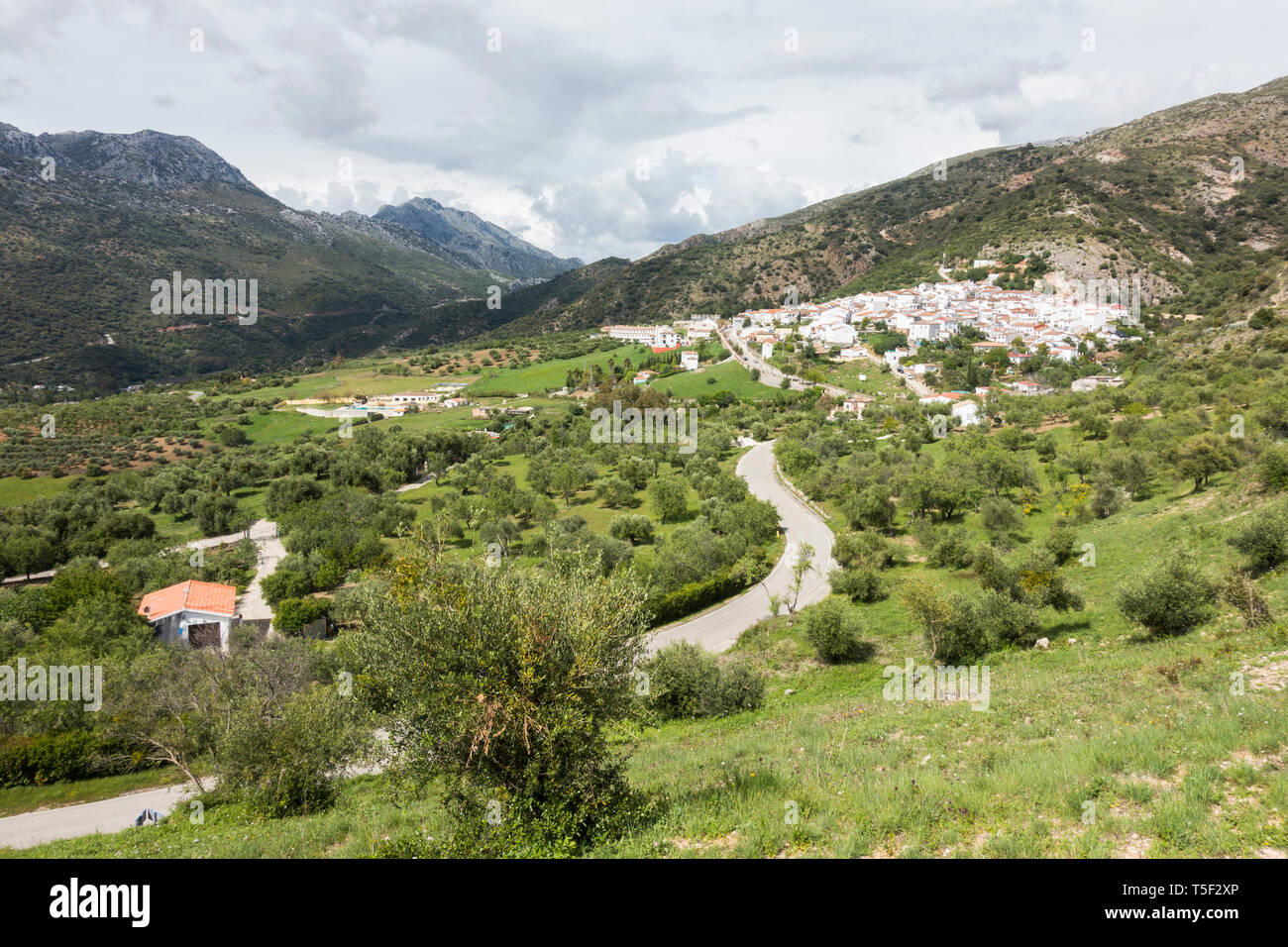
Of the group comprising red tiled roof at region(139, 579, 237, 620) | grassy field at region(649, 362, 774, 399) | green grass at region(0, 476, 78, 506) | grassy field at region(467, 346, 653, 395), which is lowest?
red tiled roof at region(139, 579, 237, 620)

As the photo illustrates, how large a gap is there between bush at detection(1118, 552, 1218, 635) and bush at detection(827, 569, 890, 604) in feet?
40.3

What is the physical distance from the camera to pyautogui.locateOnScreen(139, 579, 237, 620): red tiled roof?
30577 mm

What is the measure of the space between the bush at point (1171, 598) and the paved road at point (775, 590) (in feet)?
46.6

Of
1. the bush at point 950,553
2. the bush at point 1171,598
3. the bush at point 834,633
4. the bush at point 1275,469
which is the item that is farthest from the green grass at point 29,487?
the bush at point 1275,469

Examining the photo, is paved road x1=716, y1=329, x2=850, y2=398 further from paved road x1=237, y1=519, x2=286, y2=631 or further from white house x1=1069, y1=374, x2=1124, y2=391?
paved road x1=237, y1=519, x2=286, y2=631

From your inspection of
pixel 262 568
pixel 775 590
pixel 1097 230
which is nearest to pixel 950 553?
pixel 775 590

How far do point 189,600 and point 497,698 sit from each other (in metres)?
33.1

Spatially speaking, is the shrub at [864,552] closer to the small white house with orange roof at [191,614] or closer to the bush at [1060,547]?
the bush at [1060,547]

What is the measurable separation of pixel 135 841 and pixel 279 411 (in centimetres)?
10998

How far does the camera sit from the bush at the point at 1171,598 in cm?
1705

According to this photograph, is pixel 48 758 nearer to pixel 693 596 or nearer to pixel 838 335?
pixel 693 596

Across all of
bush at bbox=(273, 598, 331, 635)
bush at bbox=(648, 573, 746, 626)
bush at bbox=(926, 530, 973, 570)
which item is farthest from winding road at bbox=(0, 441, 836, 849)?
bush at bbox=(926, 530, 973, 570)
